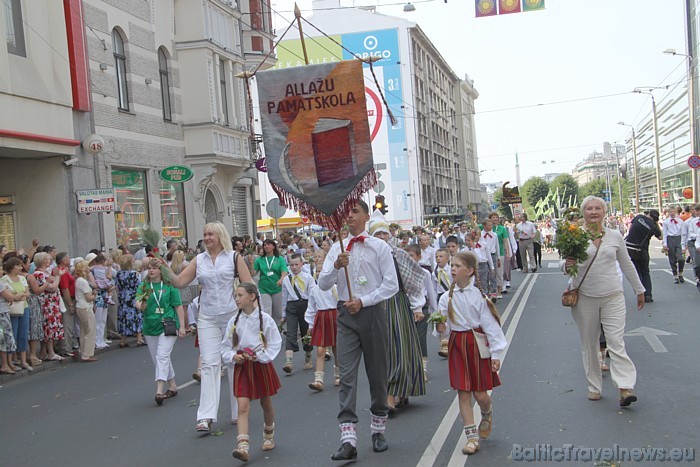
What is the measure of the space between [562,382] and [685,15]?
60.5 meters

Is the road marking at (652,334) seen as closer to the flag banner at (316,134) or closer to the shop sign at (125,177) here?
the flag banner at (316,134)

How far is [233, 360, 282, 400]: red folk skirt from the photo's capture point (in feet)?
22.2

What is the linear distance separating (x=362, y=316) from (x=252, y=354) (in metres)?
1.02

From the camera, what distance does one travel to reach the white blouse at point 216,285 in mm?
7652

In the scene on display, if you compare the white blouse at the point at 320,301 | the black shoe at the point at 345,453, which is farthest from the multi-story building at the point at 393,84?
the black shoe at the point at 345,453

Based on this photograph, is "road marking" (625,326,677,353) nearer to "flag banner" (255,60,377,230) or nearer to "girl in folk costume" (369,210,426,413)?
"girl in folk costume" (369,210,426,413)

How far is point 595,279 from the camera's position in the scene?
7.68 meters

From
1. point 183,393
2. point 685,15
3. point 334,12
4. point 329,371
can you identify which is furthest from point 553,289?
point 334,12

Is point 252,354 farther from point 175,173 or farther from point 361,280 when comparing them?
point 175,173

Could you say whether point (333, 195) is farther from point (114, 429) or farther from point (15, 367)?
point (15, 367)

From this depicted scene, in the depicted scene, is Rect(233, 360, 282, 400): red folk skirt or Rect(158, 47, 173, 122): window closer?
Rect(233, 360, 282, 400): red folk skirt

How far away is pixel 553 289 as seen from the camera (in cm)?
2020

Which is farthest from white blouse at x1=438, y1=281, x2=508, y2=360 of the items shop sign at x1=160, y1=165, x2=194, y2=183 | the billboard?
the billboard

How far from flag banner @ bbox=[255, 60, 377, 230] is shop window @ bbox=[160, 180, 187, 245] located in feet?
62.2
